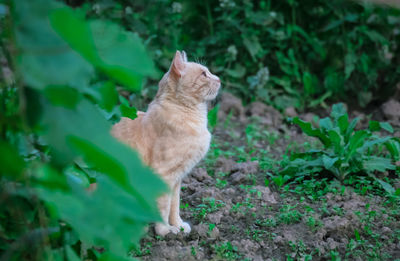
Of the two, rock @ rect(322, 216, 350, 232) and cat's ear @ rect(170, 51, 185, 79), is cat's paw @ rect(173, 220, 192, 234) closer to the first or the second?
rock @ rect(322, 216, 350, 232)

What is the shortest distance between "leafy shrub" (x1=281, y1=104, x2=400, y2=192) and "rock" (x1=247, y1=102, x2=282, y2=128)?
57.5 inches

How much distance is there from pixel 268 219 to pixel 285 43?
337cm

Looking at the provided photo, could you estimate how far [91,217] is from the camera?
1397 mm

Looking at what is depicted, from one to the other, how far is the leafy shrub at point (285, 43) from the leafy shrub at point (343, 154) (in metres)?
1.88

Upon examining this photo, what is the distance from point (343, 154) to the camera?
12.1 feet

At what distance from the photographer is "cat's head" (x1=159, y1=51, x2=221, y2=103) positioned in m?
3.38

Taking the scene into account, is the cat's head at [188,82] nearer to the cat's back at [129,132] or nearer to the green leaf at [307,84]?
the cat's back at [129,132]

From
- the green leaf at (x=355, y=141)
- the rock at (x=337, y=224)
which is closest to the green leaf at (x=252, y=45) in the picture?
the green leaf at (x=355, y=141)

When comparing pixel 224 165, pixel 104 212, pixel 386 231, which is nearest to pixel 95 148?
pixel 104 212

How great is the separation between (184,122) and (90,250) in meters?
1.34

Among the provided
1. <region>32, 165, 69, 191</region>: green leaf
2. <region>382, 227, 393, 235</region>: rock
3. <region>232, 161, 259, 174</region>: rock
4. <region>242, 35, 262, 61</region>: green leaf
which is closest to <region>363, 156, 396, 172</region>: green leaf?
<region>382, 227, 393, 235</region>: rock

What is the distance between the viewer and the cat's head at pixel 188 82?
11.1 feet

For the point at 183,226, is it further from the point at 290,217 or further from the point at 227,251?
the point at 290,217

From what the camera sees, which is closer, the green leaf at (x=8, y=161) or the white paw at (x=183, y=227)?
the green leaf at (x=8, y=161)
